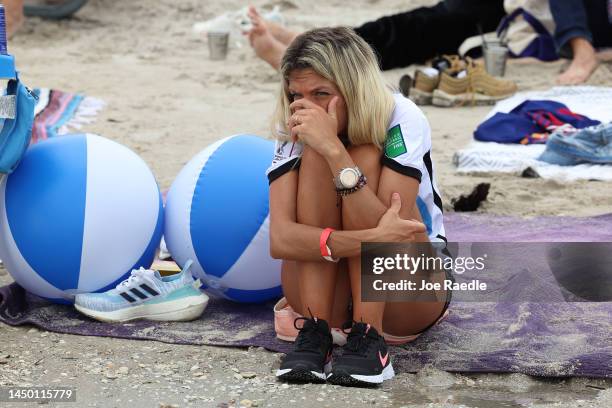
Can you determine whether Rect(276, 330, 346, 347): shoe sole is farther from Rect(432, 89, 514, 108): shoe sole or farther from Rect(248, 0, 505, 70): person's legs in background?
Rect(248, 0, 505, 70): person's legs in background

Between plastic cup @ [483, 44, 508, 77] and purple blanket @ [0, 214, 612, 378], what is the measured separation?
513 centimetres

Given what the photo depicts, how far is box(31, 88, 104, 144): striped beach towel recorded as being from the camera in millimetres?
7105

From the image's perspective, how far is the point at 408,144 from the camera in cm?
345

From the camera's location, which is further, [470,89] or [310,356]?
[470,89]

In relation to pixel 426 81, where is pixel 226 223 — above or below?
above

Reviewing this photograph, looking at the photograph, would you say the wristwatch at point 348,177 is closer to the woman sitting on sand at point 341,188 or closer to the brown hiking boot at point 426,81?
the woman sitting on sand at point 341,188

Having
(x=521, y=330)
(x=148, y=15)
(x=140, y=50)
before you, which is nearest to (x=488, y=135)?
(x=521, y=330)

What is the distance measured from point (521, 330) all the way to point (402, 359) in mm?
511

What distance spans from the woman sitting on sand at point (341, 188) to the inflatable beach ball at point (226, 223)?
34 cm

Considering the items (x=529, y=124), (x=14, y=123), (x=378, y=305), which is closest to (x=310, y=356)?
(x=378, y=305)

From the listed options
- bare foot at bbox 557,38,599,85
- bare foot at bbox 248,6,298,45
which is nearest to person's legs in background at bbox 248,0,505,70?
bare foot at bbox 248,6,298,45

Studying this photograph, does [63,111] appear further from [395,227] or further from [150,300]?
[395,227]

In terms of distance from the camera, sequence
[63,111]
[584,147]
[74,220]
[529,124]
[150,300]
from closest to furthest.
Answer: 1. [74,220]
2. [150,300]
3. [584,147]
4. [529,124]
5. [63,111]

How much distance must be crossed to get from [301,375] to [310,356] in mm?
76
